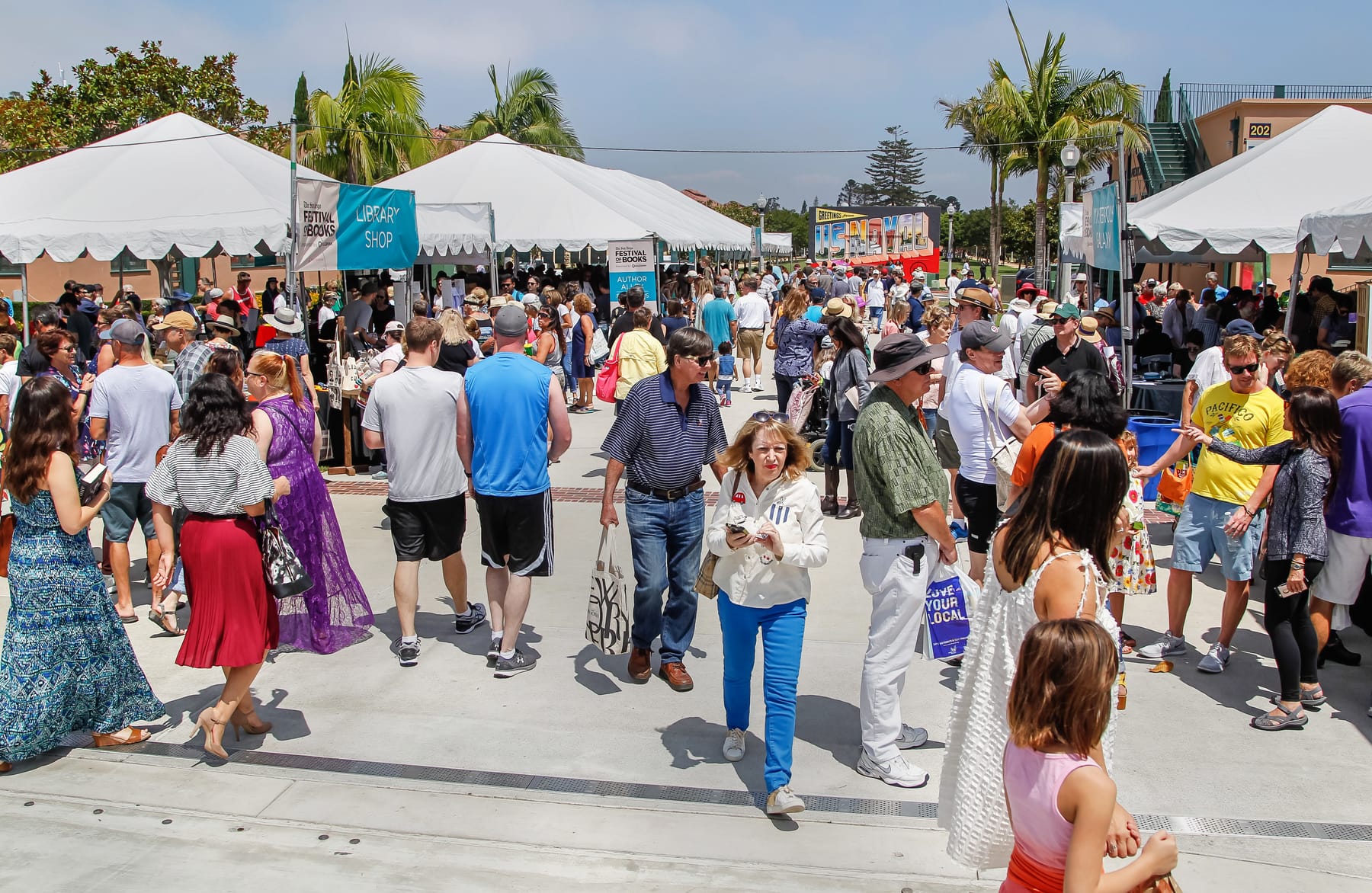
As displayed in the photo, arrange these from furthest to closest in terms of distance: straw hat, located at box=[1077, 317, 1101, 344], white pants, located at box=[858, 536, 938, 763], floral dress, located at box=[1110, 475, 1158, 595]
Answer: straw hat, located at box=[1077, 317, 1101, 344], floral dress, located at box=[1110, 475, 1158, 595], white pants, located at box=[858, 536, 938, 763]

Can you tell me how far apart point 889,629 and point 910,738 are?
724mm

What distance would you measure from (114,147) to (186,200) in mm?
2368

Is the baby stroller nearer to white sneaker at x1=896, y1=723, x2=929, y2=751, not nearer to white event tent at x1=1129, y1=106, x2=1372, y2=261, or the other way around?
white event tent at x1=1129, y1=106, x2=1372, y2=261

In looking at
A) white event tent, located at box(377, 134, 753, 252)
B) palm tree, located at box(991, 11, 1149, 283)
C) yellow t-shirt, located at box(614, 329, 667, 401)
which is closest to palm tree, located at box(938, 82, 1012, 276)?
palm tree, located at box(991, 11, 1149, 283)

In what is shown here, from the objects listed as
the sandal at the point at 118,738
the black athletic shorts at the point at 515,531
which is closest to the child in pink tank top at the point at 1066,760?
the black athletic shorts at the point at 515,531

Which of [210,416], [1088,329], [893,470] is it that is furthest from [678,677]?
[1088,329]

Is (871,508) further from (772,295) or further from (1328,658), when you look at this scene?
(772,295)

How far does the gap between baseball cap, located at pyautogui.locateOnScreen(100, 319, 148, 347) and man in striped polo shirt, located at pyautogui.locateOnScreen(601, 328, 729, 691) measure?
305 cm

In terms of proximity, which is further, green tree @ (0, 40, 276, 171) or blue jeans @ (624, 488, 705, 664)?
green tree @ (0, 40, 276, 171)

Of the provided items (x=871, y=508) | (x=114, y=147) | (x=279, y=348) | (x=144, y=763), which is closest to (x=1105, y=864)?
(x=871, y=508)

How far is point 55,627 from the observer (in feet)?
15.3

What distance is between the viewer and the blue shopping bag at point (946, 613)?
181 inches

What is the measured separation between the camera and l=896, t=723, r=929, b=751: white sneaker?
4.86 metres

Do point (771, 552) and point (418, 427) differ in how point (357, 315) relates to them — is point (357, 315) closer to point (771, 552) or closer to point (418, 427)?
point (418, 427)
